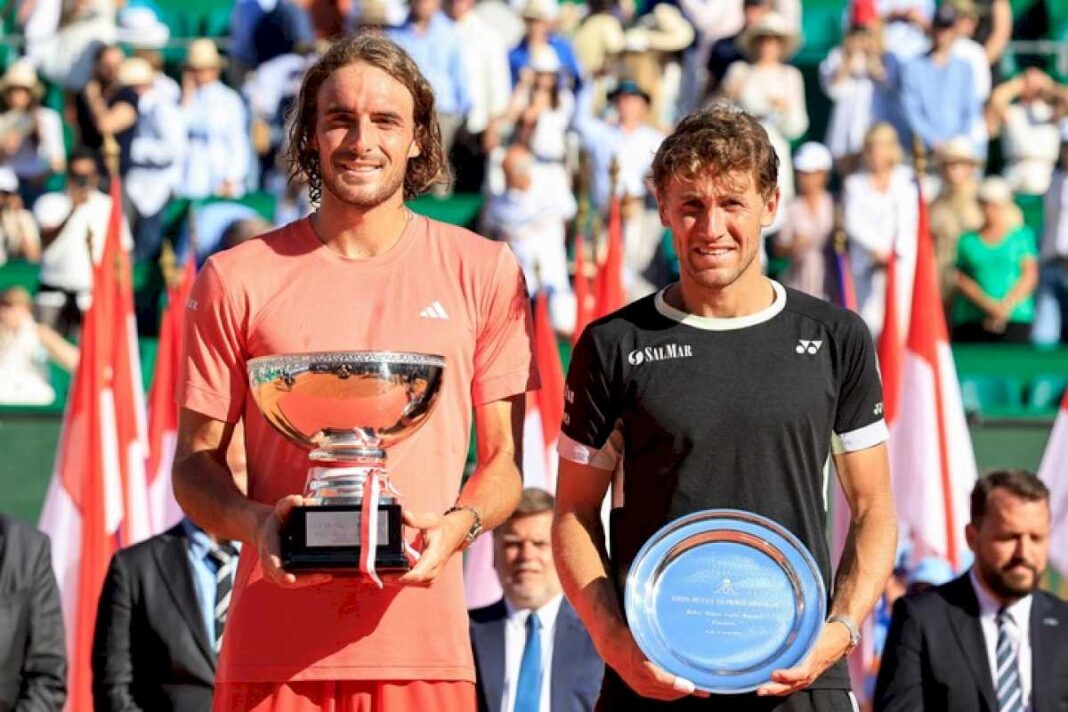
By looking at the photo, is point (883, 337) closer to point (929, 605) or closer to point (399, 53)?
point (929, 605)

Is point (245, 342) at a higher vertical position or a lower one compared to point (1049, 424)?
higher

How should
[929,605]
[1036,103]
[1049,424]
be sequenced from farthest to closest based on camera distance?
[1036,103], [1049,424], [929,605]

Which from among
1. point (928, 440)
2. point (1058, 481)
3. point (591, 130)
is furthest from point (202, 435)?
point (591, 130)

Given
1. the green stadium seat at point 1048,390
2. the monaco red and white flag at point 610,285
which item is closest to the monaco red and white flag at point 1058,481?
the monaco red and white flag at point 610,285

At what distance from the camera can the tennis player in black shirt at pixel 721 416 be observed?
3980mm

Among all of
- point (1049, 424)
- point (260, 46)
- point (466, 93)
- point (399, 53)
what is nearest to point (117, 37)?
point (260, 46)

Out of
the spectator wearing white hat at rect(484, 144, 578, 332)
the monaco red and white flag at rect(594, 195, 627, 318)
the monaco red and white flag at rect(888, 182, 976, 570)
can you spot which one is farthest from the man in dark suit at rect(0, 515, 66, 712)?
the spectator wearing white hat at rect(484, 144, 578, 332)

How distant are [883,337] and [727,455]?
6109 mm

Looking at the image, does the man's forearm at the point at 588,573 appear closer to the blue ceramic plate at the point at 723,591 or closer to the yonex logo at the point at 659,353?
the blue ceramic plate at the point at 723,591

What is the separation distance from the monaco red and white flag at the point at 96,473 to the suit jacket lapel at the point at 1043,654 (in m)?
3.85

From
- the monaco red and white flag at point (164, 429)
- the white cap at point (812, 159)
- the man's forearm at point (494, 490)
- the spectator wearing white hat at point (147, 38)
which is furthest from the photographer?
the spectator wearing white hat at point (147, 38)

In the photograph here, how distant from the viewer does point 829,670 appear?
3.99 m

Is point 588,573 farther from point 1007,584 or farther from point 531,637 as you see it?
point 1007,584

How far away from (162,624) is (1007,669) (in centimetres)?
259
